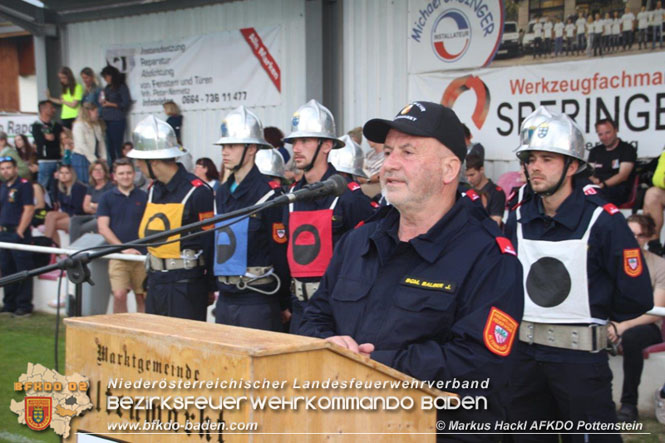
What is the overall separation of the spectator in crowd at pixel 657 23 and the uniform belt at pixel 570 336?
229 inches

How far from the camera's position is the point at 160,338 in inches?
94.2

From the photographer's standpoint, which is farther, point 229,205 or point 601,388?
point 229,205

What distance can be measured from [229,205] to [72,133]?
10.1 metres

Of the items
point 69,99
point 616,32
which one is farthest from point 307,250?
point 69,99

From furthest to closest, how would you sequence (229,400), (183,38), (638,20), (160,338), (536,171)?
1. (183,38)
2. (638,20)
3. (536,171)
4. (160,338)
5. (229,400)

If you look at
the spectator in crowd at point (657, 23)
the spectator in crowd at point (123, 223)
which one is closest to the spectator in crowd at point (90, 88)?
the spectator in crowd at point (123, 223)

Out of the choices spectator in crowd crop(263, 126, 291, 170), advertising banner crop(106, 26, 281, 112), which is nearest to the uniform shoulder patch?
spectator in crowd crop(263, 126, 291, 170)

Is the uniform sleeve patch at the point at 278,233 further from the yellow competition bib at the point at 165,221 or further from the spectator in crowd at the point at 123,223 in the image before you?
the spectator in crowd at the point at 123,223

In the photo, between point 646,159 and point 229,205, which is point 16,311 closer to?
point 229,205

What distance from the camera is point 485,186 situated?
9.03 m

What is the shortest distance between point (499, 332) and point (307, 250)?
272cm

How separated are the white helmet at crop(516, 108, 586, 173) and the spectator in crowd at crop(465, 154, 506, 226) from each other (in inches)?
163

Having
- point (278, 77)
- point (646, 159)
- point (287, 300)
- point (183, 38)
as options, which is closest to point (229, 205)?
point (287, 300)

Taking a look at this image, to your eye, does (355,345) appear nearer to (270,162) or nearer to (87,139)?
(270,162)
